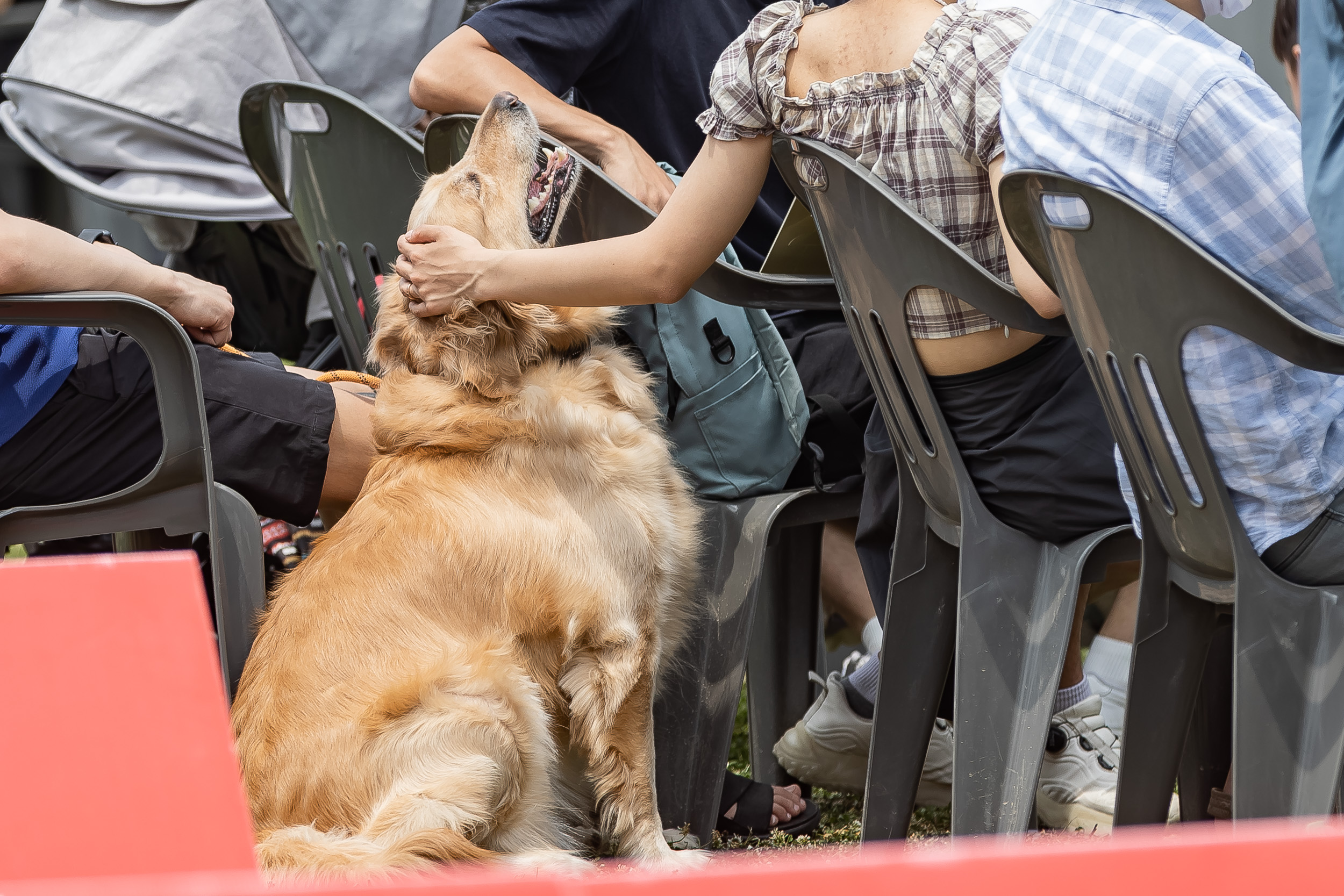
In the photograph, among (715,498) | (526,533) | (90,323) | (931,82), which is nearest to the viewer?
(931,82)

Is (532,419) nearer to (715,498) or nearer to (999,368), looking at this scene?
(715,498)

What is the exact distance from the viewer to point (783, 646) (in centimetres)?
275

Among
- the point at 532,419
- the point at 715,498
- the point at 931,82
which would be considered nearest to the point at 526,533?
the point at 532,419

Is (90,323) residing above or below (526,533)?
above

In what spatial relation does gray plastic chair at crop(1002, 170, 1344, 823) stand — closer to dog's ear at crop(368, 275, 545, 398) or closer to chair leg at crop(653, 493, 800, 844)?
chair leg at crop(653, 493, 800, 844)

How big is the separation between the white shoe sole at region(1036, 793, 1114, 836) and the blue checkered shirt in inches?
41.6

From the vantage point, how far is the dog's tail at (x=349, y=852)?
1775 millimetres

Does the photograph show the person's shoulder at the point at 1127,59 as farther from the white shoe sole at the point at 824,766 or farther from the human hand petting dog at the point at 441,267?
the white shoe sole at the point at 824,766

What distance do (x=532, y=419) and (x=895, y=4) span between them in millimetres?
1001

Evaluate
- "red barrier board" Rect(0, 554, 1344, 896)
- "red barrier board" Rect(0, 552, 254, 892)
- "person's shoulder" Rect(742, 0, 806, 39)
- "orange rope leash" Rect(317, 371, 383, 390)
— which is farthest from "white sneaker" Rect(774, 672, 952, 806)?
"red barrier board" Rect(0, 552, 254, 892)

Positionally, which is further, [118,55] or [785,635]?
[118,55]

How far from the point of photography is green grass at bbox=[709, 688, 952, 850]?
2508 mm

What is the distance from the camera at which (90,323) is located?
206 centimetres

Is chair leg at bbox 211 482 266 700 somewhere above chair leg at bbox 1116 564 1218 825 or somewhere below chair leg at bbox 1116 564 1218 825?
below
